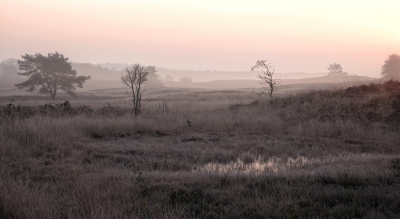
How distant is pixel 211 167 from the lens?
270 inches

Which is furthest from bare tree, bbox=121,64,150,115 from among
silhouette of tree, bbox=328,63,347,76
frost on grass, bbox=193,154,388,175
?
silhouette of tree, bbox=328,63,347,76

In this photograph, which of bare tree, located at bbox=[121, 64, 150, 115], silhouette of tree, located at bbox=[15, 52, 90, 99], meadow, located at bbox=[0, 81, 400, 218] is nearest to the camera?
meadow, located at bbox=[0, 81, 400, 218]

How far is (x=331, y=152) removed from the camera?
841 centimetres

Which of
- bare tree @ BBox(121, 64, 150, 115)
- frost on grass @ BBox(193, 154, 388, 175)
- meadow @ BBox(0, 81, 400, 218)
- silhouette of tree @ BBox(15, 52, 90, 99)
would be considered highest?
silhouette of tree @ BBox(15, 52, 90, 99)

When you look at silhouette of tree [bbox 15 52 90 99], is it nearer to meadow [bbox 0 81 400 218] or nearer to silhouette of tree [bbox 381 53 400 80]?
meadow [bbox 0 81 400 218]

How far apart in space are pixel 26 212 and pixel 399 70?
7167 centimetres

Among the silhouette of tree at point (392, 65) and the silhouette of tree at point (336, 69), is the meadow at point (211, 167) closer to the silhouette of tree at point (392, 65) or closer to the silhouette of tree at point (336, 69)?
the silhouette of tree at point (392, 65)

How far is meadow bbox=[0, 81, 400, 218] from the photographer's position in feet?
13.0

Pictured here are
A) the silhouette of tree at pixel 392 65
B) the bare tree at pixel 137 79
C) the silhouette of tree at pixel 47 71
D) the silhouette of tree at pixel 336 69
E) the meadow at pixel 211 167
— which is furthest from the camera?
the silhouette of tree at pixel 336 69

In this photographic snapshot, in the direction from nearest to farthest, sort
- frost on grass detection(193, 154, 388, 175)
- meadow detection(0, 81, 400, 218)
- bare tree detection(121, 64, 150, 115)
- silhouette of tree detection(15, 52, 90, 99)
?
meadow detection(0, 81, 400, 218) → frost on grass detection(193, 154, 388, 175) → bare tree detection(121, 64, 150, 115) → silhouette of tree detection(15, 52, 90, 99)

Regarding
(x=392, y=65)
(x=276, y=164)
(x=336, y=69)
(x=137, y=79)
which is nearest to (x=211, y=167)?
(x=276, y=164)

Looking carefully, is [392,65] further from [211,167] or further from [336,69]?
[211,167]

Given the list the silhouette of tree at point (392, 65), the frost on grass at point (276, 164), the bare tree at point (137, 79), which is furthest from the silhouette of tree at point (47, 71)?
the silhouette of tree at point (392, 65)

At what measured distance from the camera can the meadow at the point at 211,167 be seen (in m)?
3.97
